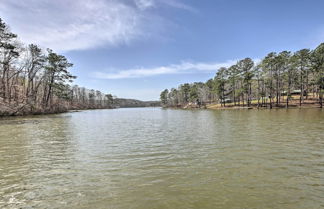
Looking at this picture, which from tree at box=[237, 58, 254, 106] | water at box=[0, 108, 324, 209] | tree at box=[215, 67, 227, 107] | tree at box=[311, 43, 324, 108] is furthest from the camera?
tree at box=[215, 67, 227, 107]

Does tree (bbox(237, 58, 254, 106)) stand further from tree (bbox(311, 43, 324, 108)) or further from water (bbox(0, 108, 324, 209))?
water (bbox(0, 108, 324, 209))

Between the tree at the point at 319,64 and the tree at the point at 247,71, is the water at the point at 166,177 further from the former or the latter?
the tree at the point at 247,71

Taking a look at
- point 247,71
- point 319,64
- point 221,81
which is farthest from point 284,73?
point 221,81

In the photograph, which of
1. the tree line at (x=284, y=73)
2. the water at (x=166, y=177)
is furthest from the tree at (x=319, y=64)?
the water at (x=166, y=177)

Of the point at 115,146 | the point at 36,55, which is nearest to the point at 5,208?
the point at 115,146

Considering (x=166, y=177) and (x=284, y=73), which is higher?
(x=284, y=73)

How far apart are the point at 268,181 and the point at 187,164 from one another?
123 inches

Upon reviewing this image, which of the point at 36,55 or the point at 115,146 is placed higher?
the point at 36,55

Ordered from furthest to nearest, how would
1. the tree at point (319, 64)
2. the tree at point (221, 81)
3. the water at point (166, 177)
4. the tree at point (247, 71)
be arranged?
1. the tree at point (221, 81)
2. the tree at point (247, 71)
3. the tree at point (319, 64)
4. the water at point (166, 177)

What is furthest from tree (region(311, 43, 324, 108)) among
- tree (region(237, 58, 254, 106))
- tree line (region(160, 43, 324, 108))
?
tree (region(237, 58, 254, 106))

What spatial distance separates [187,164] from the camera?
8156mm

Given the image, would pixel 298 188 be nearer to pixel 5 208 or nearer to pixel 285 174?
pixel 285 174

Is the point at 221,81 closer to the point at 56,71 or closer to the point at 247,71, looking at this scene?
the point at 247,71

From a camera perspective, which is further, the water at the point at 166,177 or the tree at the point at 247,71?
the tree at the point at 247,71
